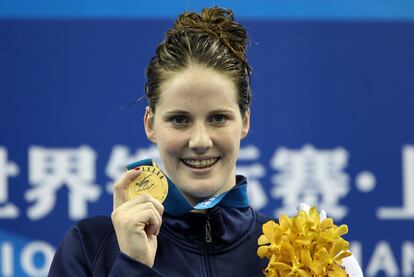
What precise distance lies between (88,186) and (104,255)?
1.83 metres

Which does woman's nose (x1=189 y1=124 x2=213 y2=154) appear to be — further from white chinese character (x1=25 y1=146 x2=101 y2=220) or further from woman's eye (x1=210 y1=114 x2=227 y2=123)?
white chinese character (x1=25 y1=146 x2=101 y2=220)

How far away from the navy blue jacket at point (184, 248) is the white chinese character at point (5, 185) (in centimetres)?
175

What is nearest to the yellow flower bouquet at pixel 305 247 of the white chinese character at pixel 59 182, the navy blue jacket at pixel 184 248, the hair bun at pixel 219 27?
the navy blue jacket at pixel 184 248

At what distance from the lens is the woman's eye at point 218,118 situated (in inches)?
74.6

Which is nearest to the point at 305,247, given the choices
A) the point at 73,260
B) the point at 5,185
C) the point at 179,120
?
the point at 179,120

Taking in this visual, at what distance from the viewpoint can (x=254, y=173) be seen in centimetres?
378

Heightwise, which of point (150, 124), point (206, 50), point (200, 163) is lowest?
point (200, 163)

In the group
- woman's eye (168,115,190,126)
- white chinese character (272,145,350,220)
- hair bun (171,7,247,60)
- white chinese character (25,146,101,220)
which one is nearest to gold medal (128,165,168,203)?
woman's eye (168,115,190,126)

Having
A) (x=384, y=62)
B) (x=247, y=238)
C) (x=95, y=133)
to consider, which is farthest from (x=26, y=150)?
(x=247, y=238)

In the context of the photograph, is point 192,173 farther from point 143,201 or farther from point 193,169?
point 143,201

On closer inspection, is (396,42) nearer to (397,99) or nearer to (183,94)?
(397,99)

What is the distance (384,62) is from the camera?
12.8 ft

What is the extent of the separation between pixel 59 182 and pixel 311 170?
1038 millimetres

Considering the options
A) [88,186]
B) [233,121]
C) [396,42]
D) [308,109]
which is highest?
[396,42]
